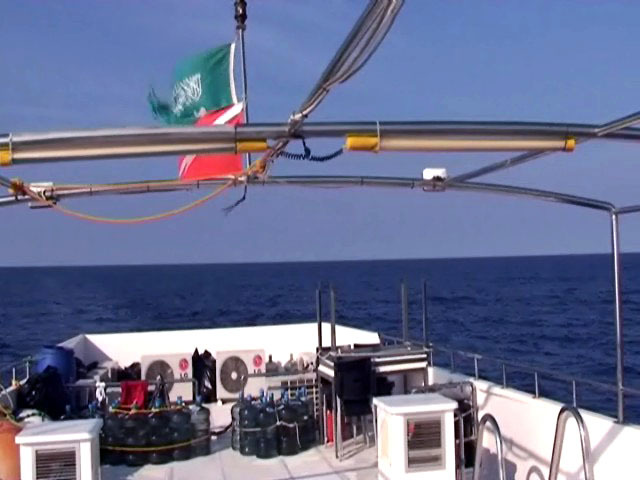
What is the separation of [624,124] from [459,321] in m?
39.8

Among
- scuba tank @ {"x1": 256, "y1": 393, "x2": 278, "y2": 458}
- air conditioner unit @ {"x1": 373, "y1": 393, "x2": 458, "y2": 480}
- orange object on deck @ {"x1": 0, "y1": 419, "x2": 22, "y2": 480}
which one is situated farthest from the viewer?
scuba tank @ {"x1": 256, "y1": 393, "x2": 278, "y2": 458}

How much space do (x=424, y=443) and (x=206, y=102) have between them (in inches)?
134

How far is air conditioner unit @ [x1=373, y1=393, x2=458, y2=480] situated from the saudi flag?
250 cm

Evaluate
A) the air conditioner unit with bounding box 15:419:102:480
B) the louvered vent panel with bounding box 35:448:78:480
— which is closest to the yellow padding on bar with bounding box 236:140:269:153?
the air conditioner unit with bounding box 15:419:102:480

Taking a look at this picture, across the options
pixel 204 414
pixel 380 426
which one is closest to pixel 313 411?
pixel 204 414

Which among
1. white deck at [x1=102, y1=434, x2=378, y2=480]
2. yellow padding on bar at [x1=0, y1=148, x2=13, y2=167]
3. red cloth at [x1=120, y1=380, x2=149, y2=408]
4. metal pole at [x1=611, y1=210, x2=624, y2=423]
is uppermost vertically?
yellow padding on bar at [x1=0, y1=148, x2=13, y2=167]

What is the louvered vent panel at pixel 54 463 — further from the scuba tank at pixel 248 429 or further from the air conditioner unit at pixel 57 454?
the scuba tank at pixel 248 429

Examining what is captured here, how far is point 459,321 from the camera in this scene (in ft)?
144

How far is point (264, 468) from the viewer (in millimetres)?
8320

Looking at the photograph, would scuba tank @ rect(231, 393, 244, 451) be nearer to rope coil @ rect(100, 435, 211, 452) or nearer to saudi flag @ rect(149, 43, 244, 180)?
rope coil @ rect(100, 435, 211, 452)

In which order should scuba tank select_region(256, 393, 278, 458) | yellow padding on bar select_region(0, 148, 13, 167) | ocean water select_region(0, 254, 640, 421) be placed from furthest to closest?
1. ocean water select_region(0, 254, 640, 421)
2. scuba tank select_region(256, 393, 278, 458)
3. yellow padding on bar select_region(0, 148, 13, 167)

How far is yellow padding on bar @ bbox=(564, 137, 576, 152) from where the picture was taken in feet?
15.6

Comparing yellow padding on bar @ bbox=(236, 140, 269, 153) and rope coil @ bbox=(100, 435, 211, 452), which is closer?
yellow padding on bar @ bbox=(236, 140, 269, 153)

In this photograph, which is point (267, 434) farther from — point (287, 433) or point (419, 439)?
point (419, 439)
